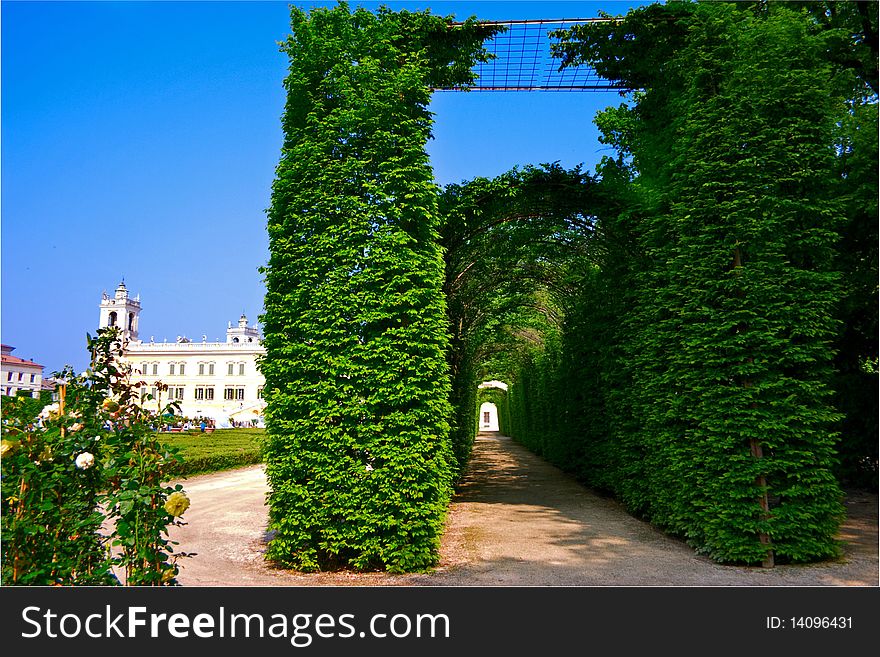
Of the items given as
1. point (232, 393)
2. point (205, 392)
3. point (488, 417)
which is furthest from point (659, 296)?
point (205, 392)

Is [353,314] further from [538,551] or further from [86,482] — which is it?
[86,482]

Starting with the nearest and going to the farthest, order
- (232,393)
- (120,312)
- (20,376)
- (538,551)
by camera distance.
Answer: (20,376) < (538,551) < (120,312) < (232,393)

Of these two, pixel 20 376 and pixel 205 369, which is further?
pixel 205 369

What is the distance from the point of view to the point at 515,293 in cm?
1684

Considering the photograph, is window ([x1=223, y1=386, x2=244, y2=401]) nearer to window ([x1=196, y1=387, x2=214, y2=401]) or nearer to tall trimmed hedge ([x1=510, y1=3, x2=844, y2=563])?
window ([x1=196, y1=387, x2=214, y2=401])

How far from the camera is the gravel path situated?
20.4 ft

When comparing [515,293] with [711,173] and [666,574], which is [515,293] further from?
[666,574]

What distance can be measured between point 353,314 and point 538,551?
145 inches

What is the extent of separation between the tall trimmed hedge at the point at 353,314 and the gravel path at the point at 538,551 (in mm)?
552

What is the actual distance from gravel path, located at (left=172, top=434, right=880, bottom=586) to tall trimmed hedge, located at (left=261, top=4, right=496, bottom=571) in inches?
21.7

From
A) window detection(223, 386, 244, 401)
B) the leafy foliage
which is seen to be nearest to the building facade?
the leafy foliage

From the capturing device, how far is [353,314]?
675cm

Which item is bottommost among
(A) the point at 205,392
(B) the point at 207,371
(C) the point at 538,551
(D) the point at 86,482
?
(C) the point at 538,551
